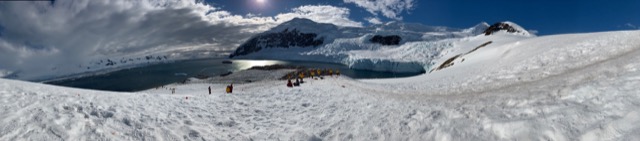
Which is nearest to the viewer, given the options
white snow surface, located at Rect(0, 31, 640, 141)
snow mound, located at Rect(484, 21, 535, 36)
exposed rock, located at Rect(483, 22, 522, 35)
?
white snow surface, located at Rect(0, 31, 640, 141)

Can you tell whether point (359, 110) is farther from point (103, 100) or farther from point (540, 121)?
point (103, 100)

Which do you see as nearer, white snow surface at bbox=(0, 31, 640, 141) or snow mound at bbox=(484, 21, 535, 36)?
white snow surface at bbox=(0, 31, 640, 141)

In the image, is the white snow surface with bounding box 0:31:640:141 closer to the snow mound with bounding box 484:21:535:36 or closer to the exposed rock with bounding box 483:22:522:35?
the snow mound with bounding box 484:21:535:36

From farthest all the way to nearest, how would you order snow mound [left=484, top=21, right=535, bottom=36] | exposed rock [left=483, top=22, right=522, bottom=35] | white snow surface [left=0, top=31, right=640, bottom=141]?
exposed rock [left=483, top=22, right=522, bottom=35]
snow mound [left=484, top=21, right=535, bottom=36]
white snow surface [left=0, top=31, right=640, bottom=141]

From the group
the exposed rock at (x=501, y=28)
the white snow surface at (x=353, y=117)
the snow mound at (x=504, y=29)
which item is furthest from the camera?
the exposed rock at (x=501, y=28)

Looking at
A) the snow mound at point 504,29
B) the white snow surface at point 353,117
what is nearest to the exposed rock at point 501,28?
the snow mound at point 504,29

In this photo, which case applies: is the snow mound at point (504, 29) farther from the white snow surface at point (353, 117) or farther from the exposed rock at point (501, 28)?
the white snow surface at point (353, 117)

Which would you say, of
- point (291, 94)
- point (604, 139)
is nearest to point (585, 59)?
Result: point (604, 139)

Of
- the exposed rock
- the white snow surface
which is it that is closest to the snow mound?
the exposed rock

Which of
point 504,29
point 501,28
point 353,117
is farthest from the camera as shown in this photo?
point 501,28

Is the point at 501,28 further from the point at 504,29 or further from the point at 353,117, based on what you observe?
the point at 353,117

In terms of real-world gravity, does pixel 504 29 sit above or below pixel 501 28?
below

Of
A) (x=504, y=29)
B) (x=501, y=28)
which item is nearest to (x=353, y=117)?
(x=504, y=29)

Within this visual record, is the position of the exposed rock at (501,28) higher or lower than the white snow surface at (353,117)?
higher
